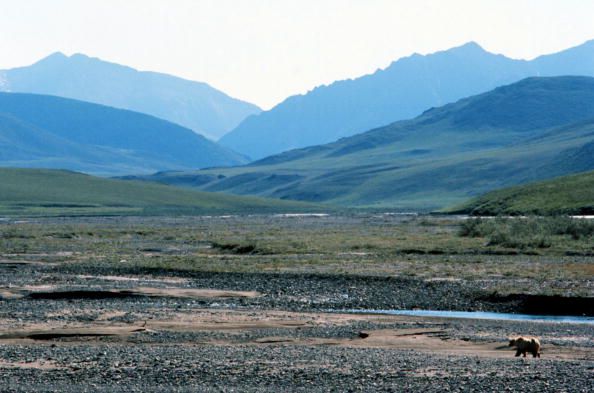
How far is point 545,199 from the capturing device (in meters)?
113

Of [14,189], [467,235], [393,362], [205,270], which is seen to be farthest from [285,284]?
[14,189]

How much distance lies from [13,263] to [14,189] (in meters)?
138

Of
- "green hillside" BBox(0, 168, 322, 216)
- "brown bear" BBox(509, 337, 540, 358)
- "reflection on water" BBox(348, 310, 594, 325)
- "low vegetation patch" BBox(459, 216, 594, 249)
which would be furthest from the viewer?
"green hillside" BBox(0, 168, 322, 216)

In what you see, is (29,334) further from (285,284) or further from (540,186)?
(540,186)

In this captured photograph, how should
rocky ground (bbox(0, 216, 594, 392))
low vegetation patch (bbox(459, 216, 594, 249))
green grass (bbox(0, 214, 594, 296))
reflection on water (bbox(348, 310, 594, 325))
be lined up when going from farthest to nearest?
low vegetation patch (bbox(459, 216, 594, 249))
green grass (bbox(0, 214, 594, 296))
reflection on water (bbox(348, 310, 594, 325))
rocky ground (bbox(0, 216, 594, 392))

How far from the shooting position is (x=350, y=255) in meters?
62.5

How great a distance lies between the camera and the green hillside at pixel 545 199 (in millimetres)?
105625

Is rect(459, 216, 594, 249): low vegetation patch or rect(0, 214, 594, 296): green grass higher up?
rect(459, 216, 594, 249): low vegetation patch

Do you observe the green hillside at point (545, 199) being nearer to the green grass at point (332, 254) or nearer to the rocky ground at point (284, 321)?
the green grass at point (332, 254)

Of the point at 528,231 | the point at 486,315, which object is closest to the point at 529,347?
the point at 486,315

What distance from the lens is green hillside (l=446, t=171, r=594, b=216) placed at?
10562cm

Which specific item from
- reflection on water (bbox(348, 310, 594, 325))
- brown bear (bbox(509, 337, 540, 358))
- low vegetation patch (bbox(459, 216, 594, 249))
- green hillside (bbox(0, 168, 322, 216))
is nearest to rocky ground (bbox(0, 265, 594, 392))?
brown bear (bbox(509, 337, 540, 358))

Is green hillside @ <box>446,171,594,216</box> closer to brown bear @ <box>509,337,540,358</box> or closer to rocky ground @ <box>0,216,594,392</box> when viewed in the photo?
rocky ground @ <box>0,216,594,392</box>

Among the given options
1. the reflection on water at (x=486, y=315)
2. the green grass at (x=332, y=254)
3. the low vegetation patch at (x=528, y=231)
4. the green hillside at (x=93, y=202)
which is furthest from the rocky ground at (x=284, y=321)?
the green hillside at (x=93, y=202)
